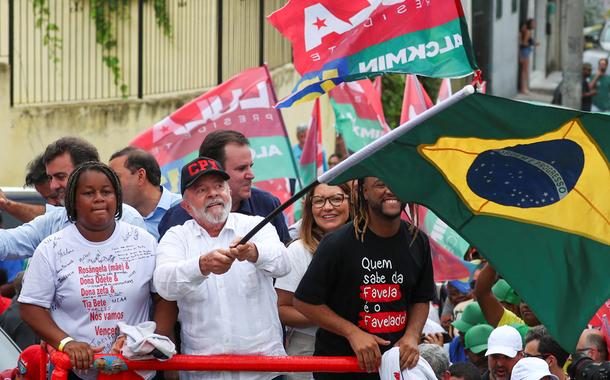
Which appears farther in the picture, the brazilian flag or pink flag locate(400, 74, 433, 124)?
pink flag locate(400, 74, 433, 124)

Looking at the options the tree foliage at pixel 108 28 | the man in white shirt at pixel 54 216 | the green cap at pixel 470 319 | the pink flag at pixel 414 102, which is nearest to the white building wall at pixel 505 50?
the tree foliage at pixel 108 28

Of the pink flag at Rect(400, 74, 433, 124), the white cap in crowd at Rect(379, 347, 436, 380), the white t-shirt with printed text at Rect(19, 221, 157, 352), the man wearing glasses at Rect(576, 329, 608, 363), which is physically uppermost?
the pink flag at Rect(400, 74, 433, 124)

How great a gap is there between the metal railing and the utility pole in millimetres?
4466

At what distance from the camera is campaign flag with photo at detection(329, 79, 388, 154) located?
47.0 ft

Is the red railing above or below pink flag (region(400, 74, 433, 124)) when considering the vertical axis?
below

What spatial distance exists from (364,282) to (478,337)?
2.48 m

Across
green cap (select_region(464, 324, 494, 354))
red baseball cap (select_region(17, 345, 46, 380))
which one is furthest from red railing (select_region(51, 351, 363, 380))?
green cap (select_region(464, 324, 494, 354))

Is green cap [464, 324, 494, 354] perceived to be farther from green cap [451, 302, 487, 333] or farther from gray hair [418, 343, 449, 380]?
gray hair [418, 343, 449, 380]

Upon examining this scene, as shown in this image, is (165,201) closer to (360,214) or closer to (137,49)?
(360,214)

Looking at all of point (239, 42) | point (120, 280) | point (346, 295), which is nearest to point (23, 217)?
point (120, 280)

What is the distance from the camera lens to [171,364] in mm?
6398

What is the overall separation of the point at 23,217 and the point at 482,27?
24.8 meters

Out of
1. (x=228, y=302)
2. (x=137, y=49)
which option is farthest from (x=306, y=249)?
(x=137, y=49)

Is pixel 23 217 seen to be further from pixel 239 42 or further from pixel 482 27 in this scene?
pixel 482 27
